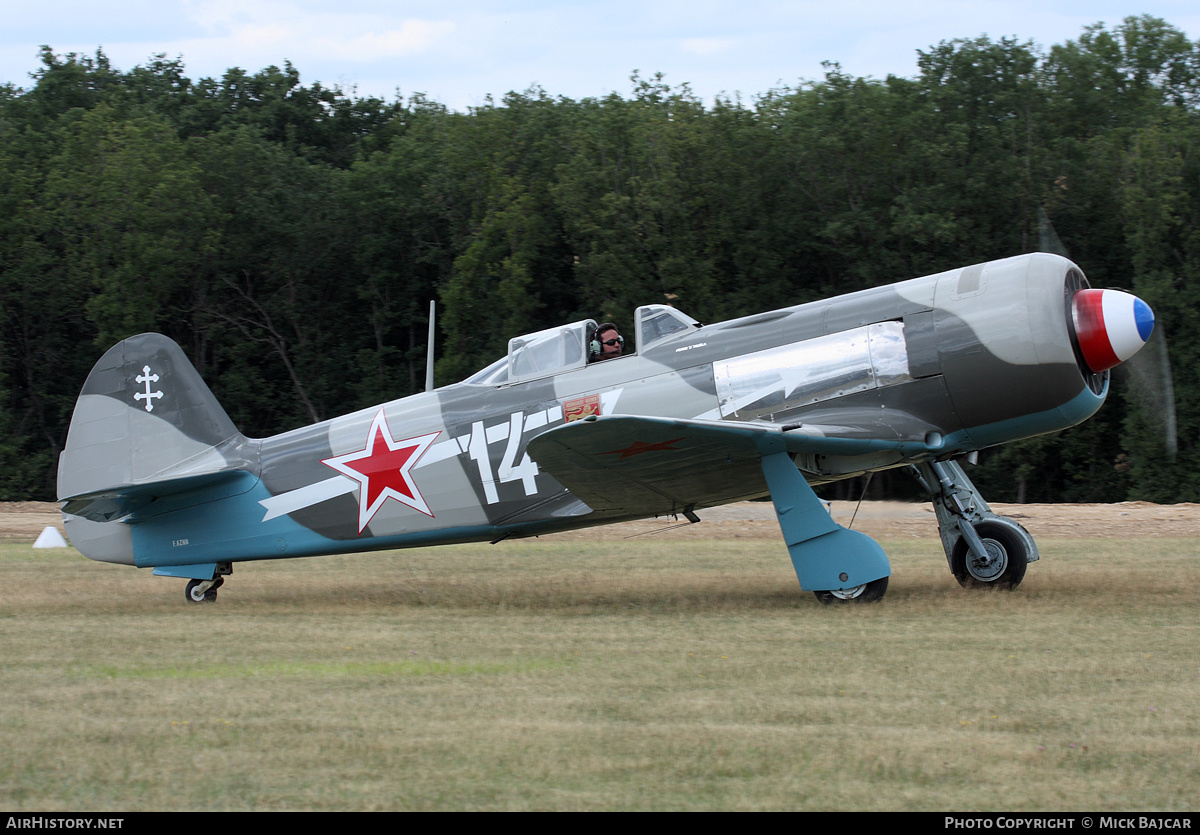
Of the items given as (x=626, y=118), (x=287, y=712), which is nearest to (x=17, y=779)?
(x=287, y=712)

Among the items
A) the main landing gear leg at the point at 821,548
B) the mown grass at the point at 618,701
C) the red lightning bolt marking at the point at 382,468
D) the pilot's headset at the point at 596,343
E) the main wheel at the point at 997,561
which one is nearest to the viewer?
the mown grass at the point at 618,701

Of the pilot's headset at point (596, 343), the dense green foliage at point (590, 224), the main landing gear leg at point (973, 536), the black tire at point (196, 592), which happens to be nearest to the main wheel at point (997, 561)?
the main landing gear leg at point (973, 536)

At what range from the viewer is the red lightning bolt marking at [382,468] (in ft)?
32.9

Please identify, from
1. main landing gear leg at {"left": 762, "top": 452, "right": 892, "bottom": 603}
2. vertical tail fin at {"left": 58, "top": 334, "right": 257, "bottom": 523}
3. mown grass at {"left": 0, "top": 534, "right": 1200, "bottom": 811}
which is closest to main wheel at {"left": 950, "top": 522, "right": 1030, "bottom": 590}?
mown grass at {"left": 0, "top": 534, "right": 1200, "bottom": 811}

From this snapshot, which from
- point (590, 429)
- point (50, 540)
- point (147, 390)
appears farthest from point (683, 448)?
point (50, 540)

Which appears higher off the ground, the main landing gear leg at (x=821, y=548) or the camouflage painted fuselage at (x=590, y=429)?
the camouflage painted fuselage at (x=590, y=429)

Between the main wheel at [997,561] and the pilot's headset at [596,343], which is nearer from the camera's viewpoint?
the main wheel at [997,561]

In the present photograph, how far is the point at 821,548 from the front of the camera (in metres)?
8.61

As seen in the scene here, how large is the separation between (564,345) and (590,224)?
2003cm

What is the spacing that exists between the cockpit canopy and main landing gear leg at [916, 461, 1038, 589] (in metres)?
2.44

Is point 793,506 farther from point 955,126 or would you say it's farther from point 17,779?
point 955,126

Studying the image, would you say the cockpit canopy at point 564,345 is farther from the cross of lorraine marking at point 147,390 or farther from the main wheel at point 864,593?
the cross of lorraine marking at point 147,390

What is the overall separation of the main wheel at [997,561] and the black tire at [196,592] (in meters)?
6.70

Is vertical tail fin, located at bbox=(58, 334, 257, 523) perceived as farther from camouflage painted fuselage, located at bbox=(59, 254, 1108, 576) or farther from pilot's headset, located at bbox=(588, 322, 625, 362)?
pilot's headset, located at bbox=(588, 322, 625, 362)
